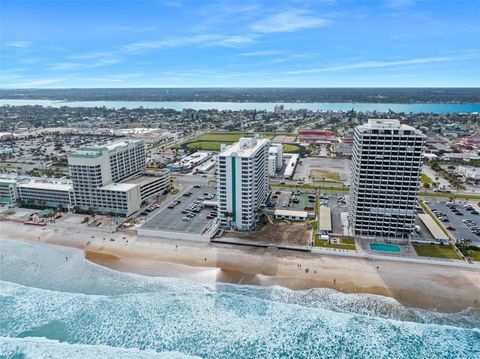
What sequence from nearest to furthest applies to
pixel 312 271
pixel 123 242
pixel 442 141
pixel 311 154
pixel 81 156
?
pixel 312 271 < pixel 123 242 < pixel 81 156 < pixel 311 154 < pixel 442 141

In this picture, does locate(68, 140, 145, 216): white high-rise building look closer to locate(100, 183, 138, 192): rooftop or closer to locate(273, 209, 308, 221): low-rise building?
locate(100, 183, 138, 192): rooftop

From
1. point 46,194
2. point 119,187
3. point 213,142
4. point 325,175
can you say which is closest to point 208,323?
point 119,187

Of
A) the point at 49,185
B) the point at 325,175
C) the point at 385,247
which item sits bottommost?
the point at 385,247

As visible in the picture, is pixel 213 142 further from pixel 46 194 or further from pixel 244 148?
pixel 244 148

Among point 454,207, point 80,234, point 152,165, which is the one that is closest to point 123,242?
point 80,234

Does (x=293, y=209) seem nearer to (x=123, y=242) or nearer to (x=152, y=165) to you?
(x=123, y=242)

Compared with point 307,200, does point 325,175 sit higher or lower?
higher
